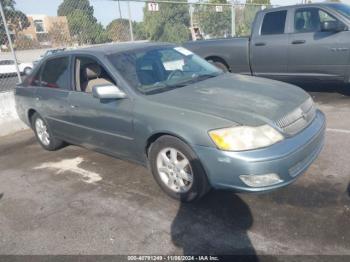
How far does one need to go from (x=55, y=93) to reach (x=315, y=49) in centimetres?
501

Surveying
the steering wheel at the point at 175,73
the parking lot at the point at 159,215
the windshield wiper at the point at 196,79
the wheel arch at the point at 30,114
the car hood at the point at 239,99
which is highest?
the steering wheel at the point at 175,73

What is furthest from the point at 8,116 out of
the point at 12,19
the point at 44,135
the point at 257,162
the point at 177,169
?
the point at 257,162

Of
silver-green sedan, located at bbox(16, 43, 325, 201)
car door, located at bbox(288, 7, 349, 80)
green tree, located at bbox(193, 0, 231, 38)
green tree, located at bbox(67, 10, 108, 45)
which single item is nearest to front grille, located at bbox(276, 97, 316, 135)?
silver-green sedan, located at bbox(16, 43, 325, 201)

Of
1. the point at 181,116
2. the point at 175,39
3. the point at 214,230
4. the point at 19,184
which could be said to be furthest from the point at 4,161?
the point at 175,39

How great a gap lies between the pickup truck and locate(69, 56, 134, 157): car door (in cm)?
444

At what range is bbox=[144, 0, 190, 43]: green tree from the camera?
1570 centimetres

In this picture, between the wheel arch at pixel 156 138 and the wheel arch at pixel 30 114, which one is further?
the wheel arch at pixel 30 114

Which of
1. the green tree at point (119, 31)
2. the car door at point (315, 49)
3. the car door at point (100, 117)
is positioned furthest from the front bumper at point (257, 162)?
the green tree at point (119, 31)

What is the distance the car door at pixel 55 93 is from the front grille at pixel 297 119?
2.87 m

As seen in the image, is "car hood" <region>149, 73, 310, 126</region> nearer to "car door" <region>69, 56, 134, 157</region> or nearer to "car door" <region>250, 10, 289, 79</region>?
"car door" <region>69, 56, 134, 157</region>

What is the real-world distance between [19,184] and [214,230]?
9.20ft

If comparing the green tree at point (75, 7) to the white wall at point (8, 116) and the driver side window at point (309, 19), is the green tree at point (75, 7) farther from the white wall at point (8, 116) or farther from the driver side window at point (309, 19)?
the driver side window at point (309, 19)

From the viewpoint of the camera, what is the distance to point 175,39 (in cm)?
1650

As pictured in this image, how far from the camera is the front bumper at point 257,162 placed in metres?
2.90
